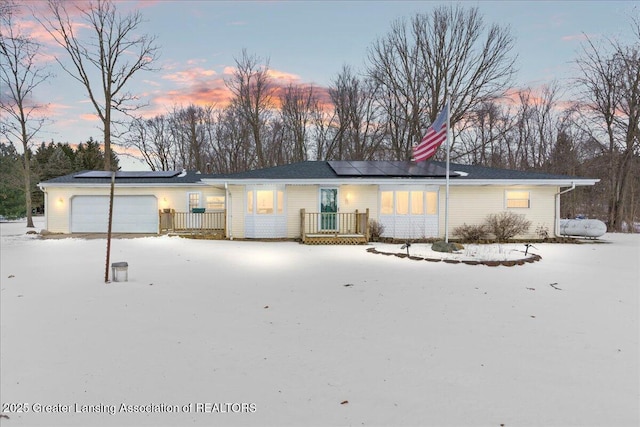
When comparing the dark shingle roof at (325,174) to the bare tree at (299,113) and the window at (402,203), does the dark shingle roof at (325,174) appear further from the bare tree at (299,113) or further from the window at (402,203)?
the bare tree at (299,113)

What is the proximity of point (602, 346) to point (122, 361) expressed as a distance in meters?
5.23

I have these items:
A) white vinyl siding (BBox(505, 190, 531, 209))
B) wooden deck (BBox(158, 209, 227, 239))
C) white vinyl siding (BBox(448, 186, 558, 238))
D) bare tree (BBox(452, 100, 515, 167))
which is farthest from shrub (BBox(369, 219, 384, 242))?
bare tree (BBox(452, 100, 515, 167))

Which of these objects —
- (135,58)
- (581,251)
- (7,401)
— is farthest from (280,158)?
(7,401)

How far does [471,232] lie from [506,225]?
1.59m

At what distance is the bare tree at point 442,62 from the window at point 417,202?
11.3 m

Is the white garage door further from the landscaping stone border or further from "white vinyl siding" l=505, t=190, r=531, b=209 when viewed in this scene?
"white vinyl siding" l=505, t=190, r=531, b=209

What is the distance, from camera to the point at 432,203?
15.0 meters

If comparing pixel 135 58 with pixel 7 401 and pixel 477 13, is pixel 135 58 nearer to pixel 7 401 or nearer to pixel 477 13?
pixel 477 13

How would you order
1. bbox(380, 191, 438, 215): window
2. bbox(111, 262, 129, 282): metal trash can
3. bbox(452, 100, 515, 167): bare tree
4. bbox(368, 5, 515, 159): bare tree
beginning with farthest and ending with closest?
bbox(452, 100, 515, 167): bare tree < bbox(368, 5, 515, 159): bare tree < bbox(380, 191, 438, 215): window < bbox(111, 262, 129, 282): metal trash can

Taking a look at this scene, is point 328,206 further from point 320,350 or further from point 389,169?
point 320,350

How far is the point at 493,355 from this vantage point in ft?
11.6

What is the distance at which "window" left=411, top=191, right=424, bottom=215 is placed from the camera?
15.1 meters

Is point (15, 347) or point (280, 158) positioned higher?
point (280, 158)

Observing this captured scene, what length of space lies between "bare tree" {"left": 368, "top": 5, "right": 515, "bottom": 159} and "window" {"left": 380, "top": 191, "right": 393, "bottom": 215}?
38.9ft
